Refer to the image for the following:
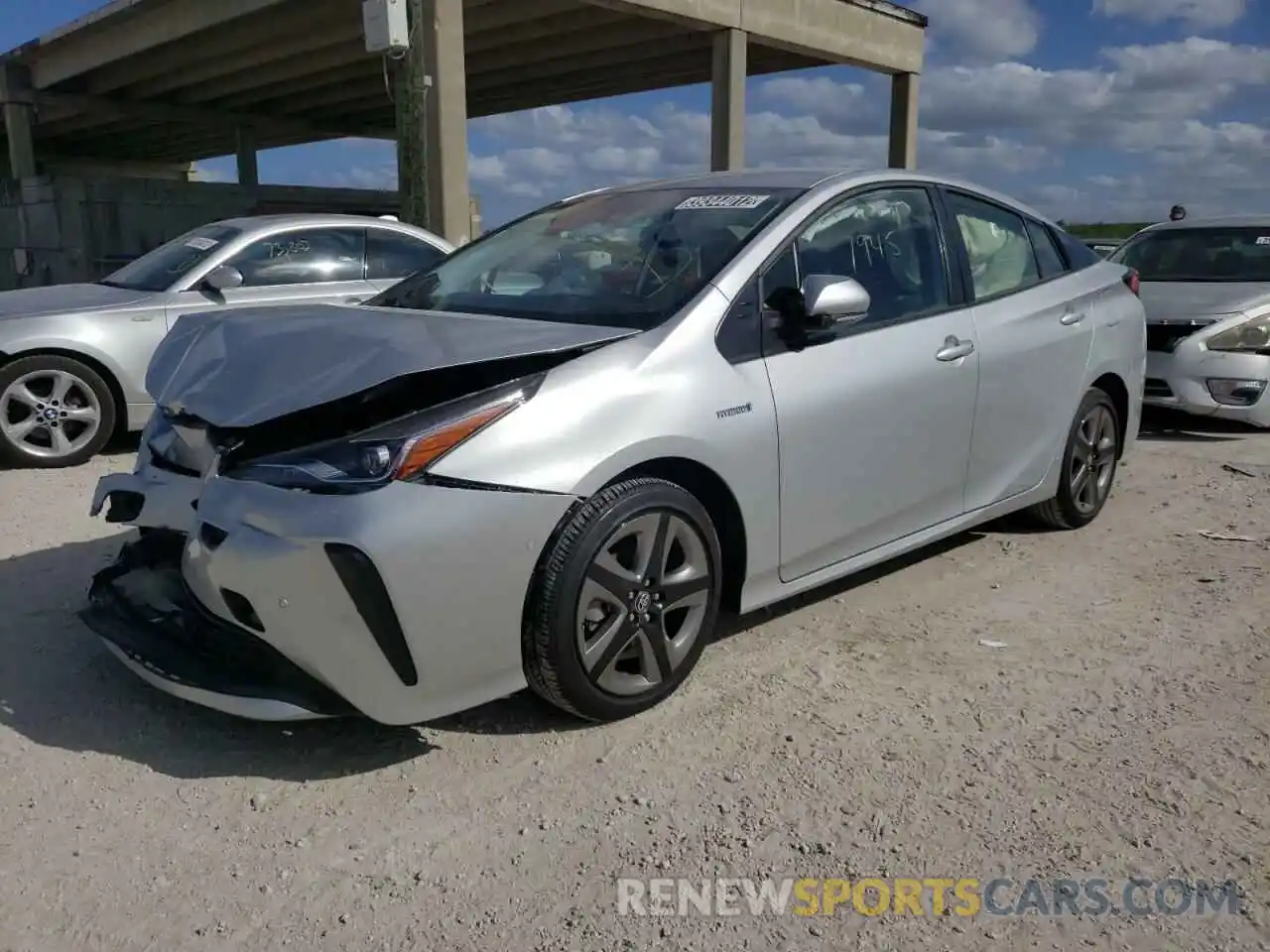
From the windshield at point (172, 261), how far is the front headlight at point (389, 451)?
4.78 metres

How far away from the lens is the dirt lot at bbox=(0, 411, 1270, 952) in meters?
2.28

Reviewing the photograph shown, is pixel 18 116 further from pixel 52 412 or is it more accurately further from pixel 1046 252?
pixel 1046 252

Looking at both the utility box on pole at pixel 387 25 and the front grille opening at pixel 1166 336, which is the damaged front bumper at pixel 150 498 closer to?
the front grille opening at pixel 1166 336

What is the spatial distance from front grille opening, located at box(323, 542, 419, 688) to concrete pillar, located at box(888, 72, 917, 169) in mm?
18132

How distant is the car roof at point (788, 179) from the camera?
385cm

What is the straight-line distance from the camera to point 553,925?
226cm

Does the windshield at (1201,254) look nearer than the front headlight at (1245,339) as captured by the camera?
No

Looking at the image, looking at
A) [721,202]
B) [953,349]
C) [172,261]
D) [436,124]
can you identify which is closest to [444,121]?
[436,124]

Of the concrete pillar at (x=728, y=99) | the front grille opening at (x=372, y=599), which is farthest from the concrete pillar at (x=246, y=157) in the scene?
the front grille opening at (x=372, y=599)

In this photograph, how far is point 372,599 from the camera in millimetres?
2592

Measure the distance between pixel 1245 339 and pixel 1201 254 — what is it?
1.50 metres

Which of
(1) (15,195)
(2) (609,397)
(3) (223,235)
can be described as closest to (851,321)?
(2) (609,397)

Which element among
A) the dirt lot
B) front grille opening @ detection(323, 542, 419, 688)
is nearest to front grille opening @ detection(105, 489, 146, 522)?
the dirt lot

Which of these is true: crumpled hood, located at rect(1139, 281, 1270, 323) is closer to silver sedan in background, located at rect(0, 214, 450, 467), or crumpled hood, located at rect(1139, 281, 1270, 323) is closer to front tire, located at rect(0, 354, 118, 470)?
silver sedan in background, located at rect(0, 214, 450, 467)
